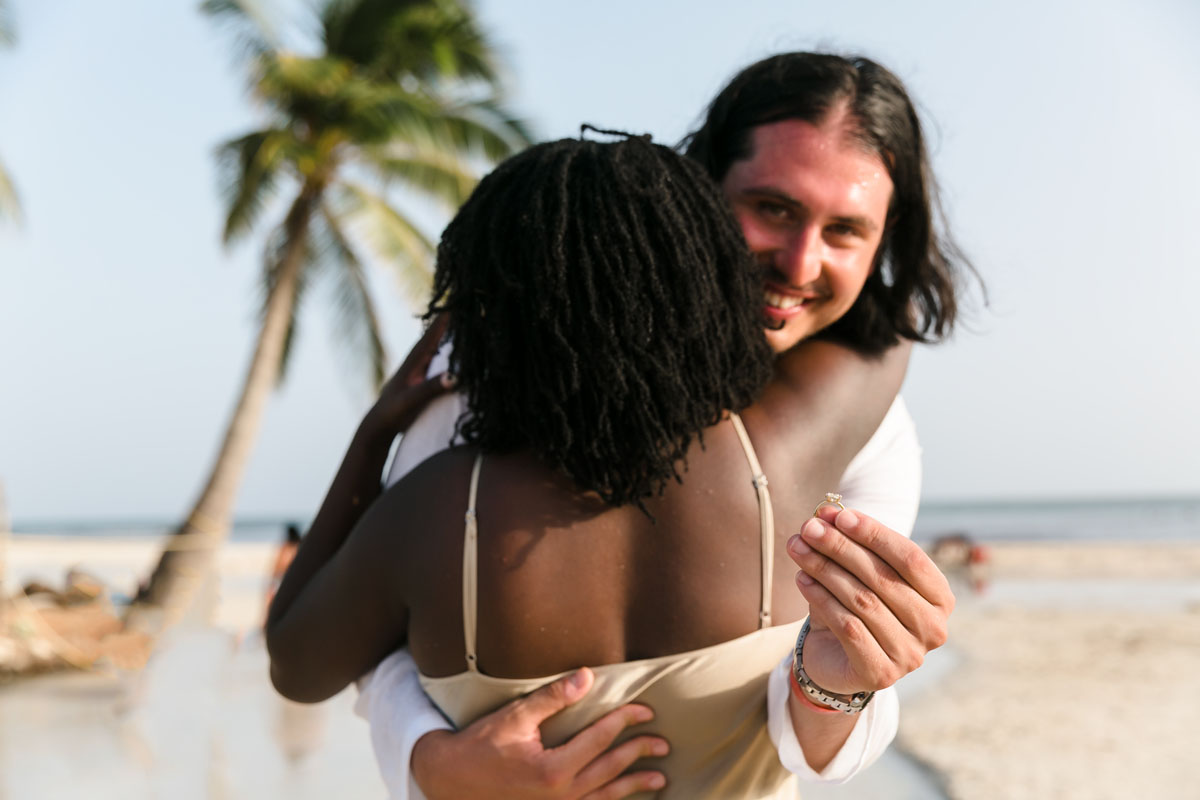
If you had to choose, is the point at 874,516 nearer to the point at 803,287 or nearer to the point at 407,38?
the point at 803,287

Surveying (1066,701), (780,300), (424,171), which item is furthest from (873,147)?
(424,171)

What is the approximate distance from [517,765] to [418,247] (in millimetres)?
10264

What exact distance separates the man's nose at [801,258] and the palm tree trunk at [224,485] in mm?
9855

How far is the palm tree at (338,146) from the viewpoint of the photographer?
34.1 feet

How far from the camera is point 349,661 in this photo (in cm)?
170

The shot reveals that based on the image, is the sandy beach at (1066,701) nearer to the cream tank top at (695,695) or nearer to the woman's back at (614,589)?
the cream tank top at (695,695)

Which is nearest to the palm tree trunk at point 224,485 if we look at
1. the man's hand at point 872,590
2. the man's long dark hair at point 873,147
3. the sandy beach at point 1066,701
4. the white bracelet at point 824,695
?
the sandy beach at point 1066,701

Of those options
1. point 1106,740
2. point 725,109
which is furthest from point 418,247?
point 725,109

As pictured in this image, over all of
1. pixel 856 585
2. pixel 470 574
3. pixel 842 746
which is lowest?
pixel 842 746

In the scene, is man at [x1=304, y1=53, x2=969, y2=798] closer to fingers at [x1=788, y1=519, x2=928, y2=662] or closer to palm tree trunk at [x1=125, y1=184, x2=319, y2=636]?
fingers at [x1=788, y1=519, x2=928, y2=662]

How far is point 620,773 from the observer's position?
1605mm

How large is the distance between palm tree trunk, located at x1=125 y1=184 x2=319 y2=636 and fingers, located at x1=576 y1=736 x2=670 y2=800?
391 inches

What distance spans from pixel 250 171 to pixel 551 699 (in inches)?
399

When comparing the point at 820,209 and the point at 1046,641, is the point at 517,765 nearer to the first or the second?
the point at 820,209
